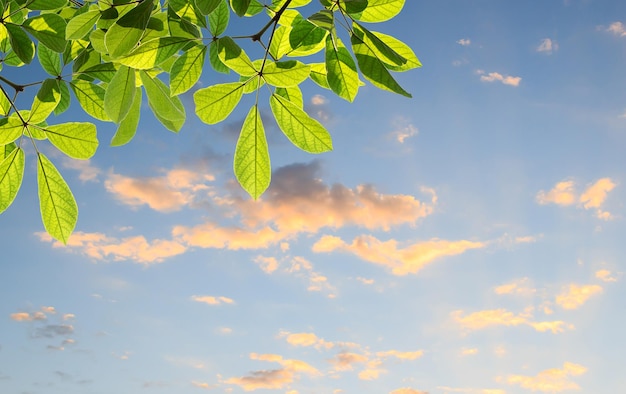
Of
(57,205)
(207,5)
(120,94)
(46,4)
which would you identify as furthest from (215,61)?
(57,205)

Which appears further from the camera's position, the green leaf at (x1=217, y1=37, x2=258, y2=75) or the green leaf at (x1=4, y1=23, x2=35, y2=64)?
the green leaf at (x1=4, y1=23, x2=35, y2=64)

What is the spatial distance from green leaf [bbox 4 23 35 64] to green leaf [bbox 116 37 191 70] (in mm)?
436

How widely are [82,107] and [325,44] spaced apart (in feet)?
2.76

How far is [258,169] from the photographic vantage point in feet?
5.14

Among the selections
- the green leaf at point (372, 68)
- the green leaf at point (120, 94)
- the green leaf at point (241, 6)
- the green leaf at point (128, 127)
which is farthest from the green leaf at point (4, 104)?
the green leaf at point (372, 68)

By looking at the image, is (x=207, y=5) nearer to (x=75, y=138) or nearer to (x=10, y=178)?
(x=75, y=138)

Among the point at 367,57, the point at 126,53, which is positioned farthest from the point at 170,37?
the point at 367,57

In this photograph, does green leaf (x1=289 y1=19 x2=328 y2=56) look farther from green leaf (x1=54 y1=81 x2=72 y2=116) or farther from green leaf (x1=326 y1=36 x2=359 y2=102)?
green leaf (x1=54 y1=81 x2=72 y2=116)

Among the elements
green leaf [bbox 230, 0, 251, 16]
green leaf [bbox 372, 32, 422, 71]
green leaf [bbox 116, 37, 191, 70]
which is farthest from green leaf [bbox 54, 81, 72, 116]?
green leaf [bbox 372, 32, 422, 71]

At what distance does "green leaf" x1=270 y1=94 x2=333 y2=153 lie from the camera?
1.58 m

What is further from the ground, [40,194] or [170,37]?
[170,37]

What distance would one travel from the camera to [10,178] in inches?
68.8

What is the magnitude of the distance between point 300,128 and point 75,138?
706 millimetres

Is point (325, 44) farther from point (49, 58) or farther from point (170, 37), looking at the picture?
point (49, 58)
